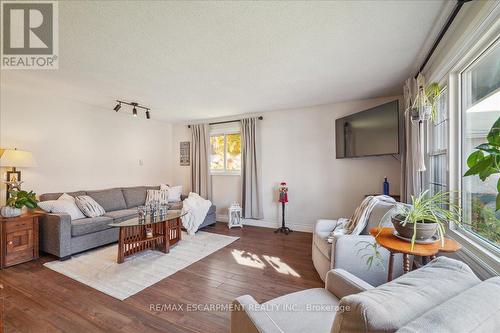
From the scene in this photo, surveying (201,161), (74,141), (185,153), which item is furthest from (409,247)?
(185,153)

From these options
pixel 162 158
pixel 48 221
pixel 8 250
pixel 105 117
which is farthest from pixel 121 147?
pixel 8 250

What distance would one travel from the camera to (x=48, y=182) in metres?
3.47

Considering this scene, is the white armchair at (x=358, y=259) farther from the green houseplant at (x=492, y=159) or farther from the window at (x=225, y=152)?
the window at (x=225, y=152)

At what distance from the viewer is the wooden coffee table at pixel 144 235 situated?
2.77 m

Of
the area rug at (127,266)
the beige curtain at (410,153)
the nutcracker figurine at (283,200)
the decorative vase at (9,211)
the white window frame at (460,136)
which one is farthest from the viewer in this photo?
the nutcracker figurine at (283,200)

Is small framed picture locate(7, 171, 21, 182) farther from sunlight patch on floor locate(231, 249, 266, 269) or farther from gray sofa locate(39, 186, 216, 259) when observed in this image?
sunlight patch on floor locate(231, 249, 266, 269)

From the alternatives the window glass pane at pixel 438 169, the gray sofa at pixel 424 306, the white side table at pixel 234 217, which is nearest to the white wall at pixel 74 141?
the white side table at pixel 234 217

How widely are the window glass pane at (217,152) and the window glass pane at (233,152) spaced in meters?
0.17

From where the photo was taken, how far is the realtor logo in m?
1.59

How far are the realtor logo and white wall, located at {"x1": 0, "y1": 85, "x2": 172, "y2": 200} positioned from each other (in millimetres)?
1083

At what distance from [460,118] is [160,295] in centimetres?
313

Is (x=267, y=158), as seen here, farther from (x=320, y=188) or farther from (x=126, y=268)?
(x=126, y=268)

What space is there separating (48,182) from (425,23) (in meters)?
5.25

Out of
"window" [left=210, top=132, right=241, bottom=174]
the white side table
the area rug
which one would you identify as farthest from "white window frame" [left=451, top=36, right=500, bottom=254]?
"window" [left=210, top=132, right=241, bottom=174]
